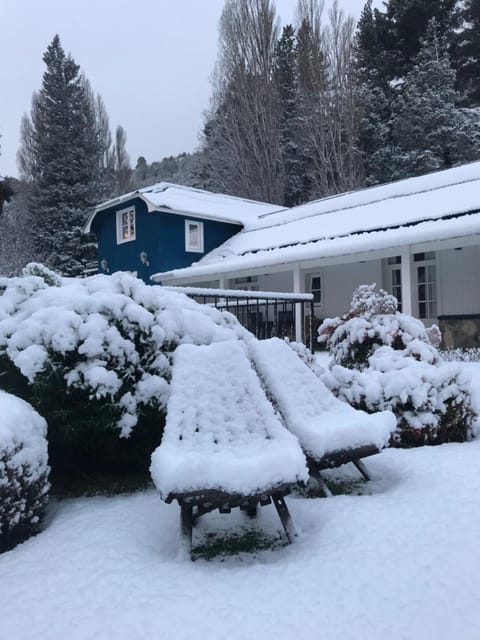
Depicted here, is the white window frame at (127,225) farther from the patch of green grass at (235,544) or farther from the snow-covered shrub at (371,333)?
the patch of green grass at (235,544)

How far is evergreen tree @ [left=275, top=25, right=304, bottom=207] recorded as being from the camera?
98.3 ft

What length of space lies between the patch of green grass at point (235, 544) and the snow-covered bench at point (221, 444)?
132mm

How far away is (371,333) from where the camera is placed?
5.25 meters

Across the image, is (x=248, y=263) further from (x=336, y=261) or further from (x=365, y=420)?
(x=365, y=420)

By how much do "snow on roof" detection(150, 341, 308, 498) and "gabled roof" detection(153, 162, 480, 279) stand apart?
8.00m

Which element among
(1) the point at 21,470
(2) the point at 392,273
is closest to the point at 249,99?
(2) the point at 392,273

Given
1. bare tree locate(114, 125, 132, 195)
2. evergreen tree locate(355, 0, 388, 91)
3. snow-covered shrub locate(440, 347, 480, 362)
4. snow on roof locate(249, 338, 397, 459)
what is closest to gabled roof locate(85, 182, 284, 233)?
snow-covered shrub locate(440, 347, 480, 362)

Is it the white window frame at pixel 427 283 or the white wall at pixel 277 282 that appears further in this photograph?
the white wall at pixel 277 282

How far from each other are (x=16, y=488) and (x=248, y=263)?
11523mm

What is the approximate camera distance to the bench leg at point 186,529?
254cm

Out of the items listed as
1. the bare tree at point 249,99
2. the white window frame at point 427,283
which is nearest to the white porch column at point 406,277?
the white window frame at point 427,283

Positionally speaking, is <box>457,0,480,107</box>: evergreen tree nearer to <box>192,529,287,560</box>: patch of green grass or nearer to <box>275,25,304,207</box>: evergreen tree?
<box>275,25,304,207</box>: evergreen tree

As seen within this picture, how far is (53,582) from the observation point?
2.31 meters

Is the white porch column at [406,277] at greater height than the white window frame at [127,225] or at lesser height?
lesser
